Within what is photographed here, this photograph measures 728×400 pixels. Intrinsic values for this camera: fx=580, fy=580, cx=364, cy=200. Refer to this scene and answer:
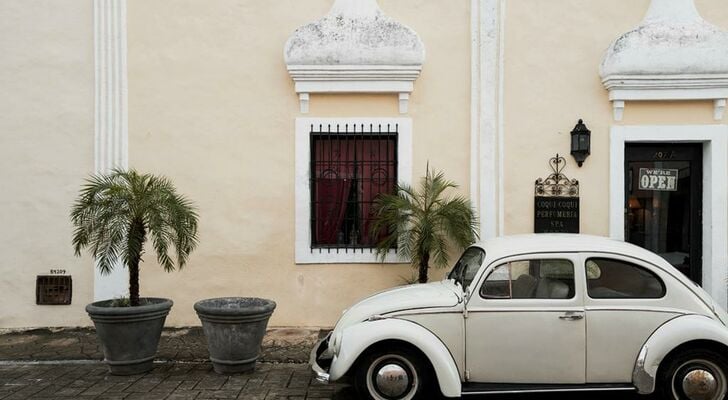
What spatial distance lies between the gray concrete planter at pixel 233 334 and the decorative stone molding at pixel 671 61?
5.34 m

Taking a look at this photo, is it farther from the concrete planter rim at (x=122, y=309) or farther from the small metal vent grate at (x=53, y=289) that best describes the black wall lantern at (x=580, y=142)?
the small metal vent grate at (x=53, y=289)

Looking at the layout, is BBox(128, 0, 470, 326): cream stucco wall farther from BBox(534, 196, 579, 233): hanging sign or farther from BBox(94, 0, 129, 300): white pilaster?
BBox(534, 196, 579, 233): hanging sign

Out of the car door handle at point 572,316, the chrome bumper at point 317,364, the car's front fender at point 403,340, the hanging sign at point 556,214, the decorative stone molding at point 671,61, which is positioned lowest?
the chrome bumper at point 317,364

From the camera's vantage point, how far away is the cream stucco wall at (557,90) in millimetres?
7695

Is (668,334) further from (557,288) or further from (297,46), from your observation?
(297,46)

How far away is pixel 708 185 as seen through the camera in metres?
7.65

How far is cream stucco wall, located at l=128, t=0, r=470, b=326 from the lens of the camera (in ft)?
25.4

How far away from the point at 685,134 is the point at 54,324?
8691 mm

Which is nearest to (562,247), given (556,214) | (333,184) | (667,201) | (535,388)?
(535,388)

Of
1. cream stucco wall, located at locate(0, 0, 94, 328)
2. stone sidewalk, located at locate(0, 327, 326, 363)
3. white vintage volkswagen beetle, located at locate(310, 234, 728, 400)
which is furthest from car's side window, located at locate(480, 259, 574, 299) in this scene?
cream stucco wall, located at locate(0, 0, 94, 328)

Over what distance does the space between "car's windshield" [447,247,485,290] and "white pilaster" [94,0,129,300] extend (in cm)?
473

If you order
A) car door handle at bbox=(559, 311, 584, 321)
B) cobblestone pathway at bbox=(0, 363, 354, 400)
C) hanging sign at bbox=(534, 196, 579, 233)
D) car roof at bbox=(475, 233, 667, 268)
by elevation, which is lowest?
cobblestone pathway at bbox=(0, 363, 354, 400)

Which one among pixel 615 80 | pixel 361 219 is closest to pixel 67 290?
pixel 361 219

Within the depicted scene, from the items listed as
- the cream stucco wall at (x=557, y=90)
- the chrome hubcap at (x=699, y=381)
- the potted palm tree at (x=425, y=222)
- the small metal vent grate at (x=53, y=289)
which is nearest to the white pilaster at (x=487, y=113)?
the cream stucco wall at (x=557, y=90)
